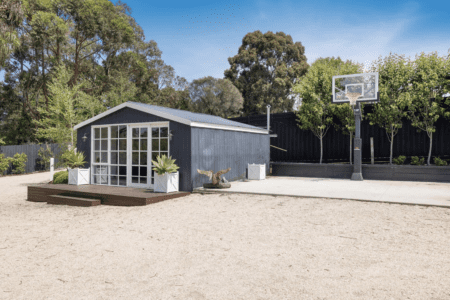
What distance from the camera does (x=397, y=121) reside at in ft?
35.8

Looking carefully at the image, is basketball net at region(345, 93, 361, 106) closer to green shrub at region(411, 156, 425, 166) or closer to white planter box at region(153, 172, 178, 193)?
green shrub at region(411, 156, 425, 166)

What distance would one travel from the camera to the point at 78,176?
8.42 m

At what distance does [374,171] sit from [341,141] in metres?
2.58

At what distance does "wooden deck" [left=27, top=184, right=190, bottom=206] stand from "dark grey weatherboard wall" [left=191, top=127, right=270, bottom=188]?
986mm

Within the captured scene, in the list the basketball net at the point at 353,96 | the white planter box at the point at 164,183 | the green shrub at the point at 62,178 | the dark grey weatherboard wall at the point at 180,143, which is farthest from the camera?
the basketball net at the point at 353,96

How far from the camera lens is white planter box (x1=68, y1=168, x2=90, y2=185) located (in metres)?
8.41

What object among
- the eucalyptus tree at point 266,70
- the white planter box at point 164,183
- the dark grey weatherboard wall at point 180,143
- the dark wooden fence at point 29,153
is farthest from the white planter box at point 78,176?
the eucalyptus tree at point 266,70

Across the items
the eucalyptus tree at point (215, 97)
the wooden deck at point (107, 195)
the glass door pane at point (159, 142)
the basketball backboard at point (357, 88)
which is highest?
the eucalyptus tree at point (215, 97)

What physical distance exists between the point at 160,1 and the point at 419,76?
1134 cm

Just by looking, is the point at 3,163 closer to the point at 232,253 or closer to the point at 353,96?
the point at 232,253

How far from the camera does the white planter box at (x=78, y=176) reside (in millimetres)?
8414

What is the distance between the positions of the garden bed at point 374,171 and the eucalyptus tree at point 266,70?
13.6 m

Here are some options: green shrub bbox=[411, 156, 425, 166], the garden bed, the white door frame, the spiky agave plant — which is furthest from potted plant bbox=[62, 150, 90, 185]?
green shrub bbox=[411, 156, 425, 166]

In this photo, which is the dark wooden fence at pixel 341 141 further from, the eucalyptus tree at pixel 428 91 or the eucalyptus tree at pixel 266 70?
the eucalyptus tree at pixel 266 70
